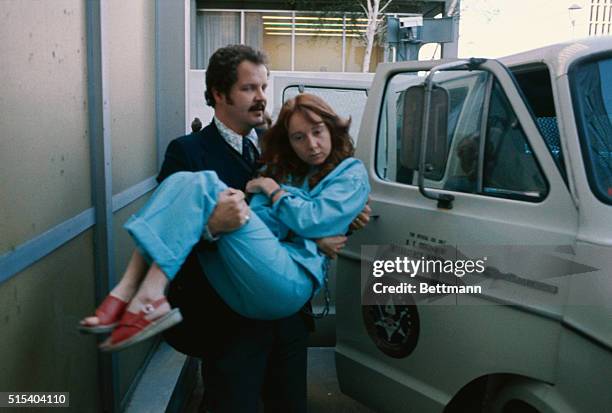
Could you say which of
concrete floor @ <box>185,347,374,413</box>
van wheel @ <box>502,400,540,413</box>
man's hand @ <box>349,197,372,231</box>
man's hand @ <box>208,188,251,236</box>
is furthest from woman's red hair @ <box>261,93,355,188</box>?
concrete floor @ <box>185,347,374,413</box>

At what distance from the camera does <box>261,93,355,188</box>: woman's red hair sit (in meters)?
2.54

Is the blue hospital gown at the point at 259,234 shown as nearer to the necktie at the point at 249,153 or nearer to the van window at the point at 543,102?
the necktie at the point at 249,153

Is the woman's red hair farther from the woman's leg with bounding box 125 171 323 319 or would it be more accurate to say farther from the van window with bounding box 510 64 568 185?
the van window with bounding box 510 64 568 185

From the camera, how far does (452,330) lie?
2660 millimetres

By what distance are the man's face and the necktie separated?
0.05 meters

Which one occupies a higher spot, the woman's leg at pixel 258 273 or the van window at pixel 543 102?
the van window at pixel 543 102

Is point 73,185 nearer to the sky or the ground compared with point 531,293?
nearer to the sky

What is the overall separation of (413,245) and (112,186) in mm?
1543

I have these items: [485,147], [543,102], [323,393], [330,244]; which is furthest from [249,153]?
[323,393]

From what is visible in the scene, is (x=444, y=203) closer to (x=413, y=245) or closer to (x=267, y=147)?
(x=413, y=245)

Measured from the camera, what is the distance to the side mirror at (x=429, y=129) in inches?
103

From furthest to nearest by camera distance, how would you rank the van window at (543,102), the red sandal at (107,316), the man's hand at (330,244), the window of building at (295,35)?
1. the window of building at (295,35)
2. the van window at (543,102)
3. the man's hand at (330,244)
4. the red sandal at (107,316)

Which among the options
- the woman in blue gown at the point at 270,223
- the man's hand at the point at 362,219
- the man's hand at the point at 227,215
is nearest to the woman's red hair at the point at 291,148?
the woman in blue gown at the point at 270,223

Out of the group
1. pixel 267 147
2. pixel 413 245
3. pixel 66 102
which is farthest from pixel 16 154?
pixel 413 245
